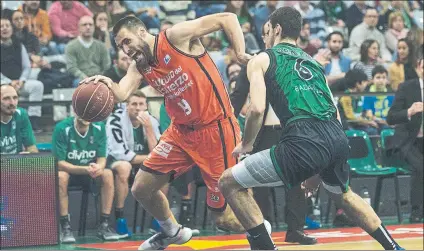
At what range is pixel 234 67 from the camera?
13117 millimetres

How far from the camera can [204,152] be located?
8219 millimetres

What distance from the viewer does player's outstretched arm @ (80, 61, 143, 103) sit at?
802cm

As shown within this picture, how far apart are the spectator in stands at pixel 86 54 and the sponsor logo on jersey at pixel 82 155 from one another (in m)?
2.24

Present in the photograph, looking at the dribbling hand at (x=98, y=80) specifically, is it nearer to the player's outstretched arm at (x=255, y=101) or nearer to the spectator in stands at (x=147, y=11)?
the player's outstretched arm at (x=255, y=101)

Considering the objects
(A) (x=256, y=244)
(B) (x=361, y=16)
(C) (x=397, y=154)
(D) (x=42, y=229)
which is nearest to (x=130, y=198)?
(D) (x=42, y=229)

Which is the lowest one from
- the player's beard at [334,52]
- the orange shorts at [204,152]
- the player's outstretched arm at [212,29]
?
the orange shorts at [204,152]

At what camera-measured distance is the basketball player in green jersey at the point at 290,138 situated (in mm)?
7090

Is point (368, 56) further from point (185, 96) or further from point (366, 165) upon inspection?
point (185, 96)

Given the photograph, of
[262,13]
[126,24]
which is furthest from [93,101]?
[262,13]

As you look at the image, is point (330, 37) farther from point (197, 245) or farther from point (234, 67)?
point (197, 245)

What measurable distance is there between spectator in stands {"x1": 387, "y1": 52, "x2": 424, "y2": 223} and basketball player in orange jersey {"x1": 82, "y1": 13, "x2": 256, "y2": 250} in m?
4.54

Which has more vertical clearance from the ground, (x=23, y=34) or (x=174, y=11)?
(x=174, y=11)

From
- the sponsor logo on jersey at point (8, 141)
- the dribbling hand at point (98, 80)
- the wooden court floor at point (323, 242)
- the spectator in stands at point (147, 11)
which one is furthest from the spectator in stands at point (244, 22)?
the dribbling hand at point (98, 80)

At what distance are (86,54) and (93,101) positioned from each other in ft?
18.9
